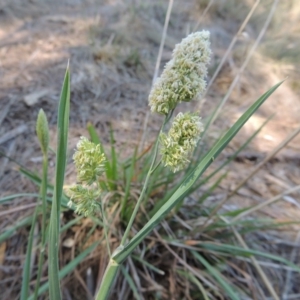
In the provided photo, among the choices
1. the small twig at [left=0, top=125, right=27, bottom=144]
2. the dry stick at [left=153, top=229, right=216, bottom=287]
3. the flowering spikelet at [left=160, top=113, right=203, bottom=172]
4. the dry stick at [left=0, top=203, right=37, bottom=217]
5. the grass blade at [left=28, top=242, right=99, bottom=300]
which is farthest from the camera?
the small twig at [left=0, top=125, right=27, bottom=144]

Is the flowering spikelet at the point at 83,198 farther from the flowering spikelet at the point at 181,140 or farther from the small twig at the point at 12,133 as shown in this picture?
the small twig at the point at 12,133

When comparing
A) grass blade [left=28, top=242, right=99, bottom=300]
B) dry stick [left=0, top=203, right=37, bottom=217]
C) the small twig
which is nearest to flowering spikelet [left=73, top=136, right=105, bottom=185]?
grass blade [left=28, top=242, right=99, bottom=300]

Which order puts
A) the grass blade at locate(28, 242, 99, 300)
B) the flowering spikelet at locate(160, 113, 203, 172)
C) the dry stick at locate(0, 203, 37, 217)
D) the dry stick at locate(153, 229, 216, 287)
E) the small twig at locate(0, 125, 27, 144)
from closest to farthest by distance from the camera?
the flowering spikelet at locate(160, 113, 203, 172) < the grass blade at locate(28, 242, 99, 300) < the dry stick at locate(153, 229, 216, 287) < the dry stick at locate(0, 203, 37, 217) < the small twig at locate(0, 125, 27, 144)

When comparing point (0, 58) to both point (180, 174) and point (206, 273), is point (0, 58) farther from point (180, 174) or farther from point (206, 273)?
point (206, 273)

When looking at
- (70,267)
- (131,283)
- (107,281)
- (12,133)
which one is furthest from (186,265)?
(12,133)

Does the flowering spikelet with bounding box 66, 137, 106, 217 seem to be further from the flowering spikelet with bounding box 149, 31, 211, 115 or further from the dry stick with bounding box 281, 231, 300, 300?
the dry stick with bounding box 281, 231, 300, 300

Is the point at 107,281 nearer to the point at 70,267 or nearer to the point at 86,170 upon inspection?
the point at 86,170

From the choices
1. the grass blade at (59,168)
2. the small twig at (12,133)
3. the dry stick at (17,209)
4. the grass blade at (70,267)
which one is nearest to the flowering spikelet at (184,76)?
the grass blade at (59,168)
